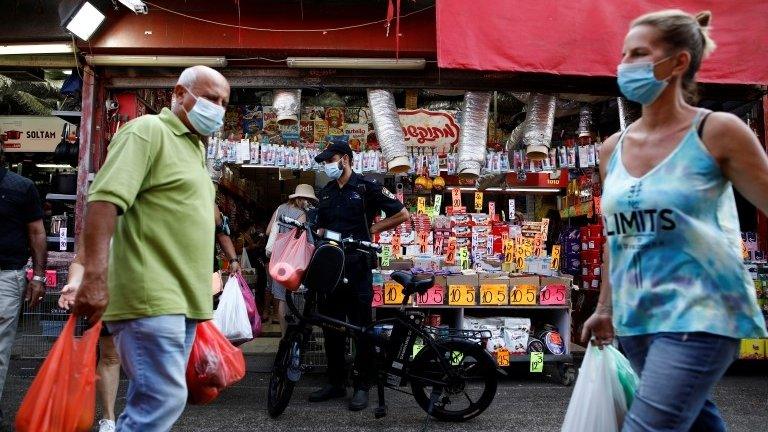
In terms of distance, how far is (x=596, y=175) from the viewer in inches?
319

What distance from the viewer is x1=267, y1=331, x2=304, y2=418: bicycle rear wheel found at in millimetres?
4758

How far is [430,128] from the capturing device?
A: 741cm

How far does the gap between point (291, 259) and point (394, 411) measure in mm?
1530

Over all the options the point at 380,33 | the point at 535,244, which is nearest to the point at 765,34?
the point at 535,244

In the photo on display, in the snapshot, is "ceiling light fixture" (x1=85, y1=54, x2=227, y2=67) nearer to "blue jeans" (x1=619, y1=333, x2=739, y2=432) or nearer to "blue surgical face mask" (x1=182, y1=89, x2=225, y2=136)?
"blue surgical face mask" (x1=182, y1=89, x2=225, y2=136)

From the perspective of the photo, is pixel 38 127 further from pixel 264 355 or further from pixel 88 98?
pixel 264 355

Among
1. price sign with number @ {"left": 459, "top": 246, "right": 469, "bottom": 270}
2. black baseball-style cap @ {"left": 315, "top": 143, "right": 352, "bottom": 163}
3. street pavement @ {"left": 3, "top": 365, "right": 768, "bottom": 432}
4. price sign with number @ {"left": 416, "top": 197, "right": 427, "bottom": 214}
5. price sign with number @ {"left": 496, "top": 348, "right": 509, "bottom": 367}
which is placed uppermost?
black baseball-style cap @ {"left": 315, "top": 143, "right": 352, "bottom": 163}

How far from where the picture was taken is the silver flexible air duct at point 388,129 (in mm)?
6414

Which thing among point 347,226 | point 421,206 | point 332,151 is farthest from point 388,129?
point 347,226

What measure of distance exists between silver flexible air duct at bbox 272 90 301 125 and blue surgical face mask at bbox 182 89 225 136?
3707 mm

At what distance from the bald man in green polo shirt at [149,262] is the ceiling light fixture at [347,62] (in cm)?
384

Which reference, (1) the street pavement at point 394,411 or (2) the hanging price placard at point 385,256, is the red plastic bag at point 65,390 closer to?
(1) the street pavement at point 394,411

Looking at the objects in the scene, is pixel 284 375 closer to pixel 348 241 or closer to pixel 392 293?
pixel 348 241

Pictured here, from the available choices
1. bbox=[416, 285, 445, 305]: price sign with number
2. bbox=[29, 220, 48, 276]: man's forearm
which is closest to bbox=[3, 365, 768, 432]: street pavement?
bbox=[416, 285, 445, 305]: price sign with number
